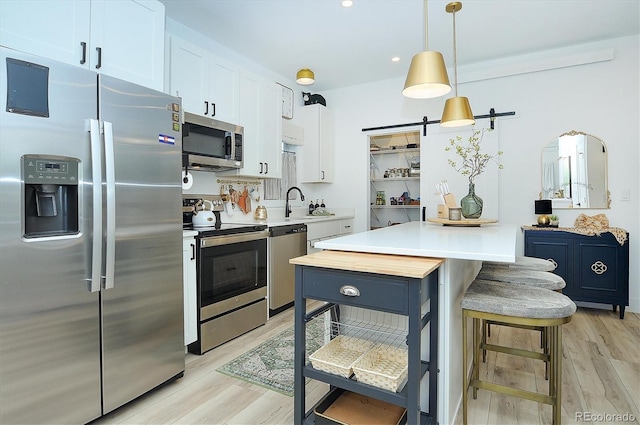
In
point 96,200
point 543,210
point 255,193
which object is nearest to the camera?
point 96,200

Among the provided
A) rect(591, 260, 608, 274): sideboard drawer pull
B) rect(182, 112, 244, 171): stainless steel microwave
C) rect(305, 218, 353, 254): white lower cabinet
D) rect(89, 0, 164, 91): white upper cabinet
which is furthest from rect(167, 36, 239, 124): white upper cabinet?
rect(591, 260, 608, 274): sideboard drawer pull

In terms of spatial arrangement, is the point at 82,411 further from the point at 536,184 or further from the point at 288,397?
the point at 536,184

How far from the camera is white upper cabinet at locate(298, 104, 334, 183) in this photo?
16.0 feet

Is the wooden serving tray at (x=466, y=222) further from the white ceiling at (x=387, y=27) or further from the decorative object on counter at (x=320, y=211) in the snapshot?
the decorative object on counter at (x=320, y=211)

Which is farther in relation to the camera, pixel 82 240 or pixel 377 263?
pixel 82 240

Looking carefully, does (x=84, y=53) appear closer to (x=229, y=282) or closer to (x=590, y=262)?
(x=229, y=282)

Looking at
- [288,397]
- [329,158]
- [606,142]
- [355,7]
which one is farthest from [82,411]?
[606,142]

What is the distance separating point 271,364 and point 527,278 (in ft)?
5.78

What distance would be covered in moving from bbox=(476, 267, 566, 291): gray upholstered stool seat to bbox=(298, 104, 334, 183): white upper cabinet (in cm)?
301

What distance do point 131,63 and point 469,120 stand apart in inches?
97.2

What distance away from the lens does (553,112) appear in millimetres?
3920

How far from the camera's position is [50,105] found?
157 cm

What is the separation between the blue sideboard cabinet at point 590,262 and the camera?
3.39 m

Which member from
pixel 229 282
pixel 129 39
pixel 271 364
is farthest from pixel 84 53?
pixel 271 364
